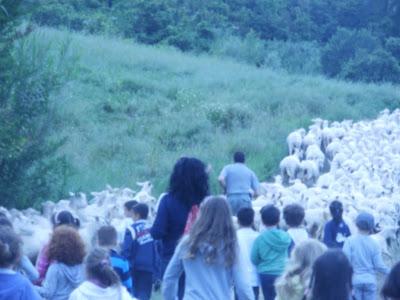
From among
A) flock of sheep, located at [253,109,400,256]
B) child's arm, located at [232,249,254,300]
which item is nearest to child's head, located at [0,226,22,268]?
child's arm, located at [232,249,254,300]

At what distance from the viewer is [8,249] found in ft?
19.8

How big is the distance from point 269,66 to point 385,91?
34.2ft

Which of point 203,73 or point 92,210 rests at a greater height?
point 92,210

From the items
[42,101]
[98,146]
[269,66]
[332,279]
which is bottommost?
[269,66]

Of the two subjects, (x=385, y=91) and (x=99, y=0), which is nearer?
(x=385, y=91)

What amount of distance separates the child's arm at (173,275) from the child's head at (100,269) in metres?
0.46

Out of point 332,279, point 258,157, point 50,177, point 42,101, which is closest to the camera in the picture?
point 332,279

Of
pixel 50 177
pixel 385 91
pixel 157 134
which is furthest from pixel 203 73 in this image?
pixel 50 177

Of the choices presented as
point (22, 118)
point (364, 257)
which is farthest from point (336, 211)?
point (22, 118)

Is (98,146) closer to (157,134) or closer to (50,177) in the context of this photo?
(157,134)

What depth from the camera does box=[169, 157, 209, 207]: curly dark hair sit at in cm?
855

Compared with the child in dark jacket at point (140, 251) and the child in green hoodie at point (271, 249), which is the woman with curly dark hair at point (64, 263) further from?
the child in dark jacket at point (140, 251)

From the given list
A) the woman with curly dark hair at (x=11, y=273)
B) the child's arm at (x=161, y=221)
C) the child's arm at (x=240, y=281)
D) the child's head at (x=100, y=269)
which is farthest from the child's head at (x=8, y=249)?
the child's arm at (x=161, y=221)

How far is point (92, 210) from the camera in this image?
1639 centimetres
